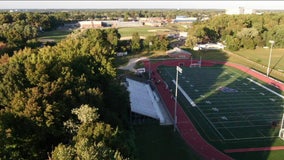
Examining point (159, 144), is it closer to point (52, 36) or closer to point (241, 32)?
point (241, 32)

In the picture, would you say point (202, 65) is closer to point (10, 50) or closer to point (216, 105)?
point (216, 105)

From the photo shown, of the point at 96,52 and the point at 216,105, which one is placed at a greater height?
the point at 96,52

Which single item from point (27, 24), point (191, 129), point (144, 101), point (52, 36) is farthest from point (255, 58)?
point (27, 24)

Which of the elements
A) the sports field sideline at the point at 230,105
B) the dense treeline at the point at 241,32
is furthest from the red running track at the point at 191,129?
the dense treeline at the point at 241,32

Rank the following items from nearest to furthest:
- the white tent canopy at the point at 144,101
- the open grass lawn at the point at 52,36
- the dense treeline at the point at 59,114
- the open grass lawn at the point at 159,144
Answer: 1. the dense treeline at the point at 59,114
2. the open grass lawn at the point at 159,144
3. the white tent canopy at the point at 144,101
4. the open grass lawn at the point at 52,36

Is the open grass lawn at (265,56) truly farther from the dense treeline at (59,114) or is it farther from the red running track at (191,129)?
the dense treeline at (59,114)

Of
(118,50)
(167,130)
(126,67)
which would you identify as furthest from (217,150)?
(118,50)
